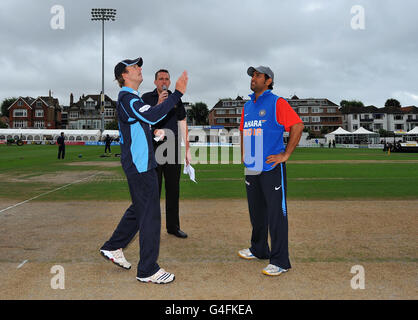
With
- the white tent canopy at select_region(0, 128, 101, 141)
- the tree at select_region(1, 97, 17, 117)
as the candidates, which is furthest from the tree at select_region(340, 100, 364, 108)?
the tree at select_region(1, 97, 17, 117)

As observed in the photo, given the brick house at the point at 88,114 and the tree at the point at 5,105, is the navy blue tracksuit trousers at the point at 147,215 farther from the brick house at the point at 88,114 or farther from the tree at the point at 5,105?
→ the tree at the point at 5,105

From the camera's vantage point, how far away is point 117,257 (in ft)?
12.6

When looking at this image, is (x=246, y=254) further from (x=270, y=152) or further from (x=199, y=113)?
(x=199, y=113)

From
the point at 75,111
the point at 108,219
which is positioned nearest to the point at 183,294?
the point at 108,219

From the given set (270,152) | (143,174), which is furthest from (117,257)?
(270,152)

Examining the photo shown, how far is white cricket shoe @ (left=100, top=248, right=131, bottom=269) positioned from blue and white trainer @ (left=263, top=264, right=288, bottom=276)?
143 centimetres

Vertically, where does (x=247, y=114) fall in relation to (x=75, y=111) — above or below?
below

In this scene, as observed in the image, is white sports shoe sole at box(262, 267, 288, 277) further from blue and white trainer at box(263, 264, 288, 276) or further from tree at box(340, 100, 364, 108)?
tree at box(340, 100, 364, 108)

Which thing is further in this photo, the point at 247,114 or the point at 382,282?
the point at 247,114

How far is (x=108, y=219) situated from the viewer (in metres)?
6.22

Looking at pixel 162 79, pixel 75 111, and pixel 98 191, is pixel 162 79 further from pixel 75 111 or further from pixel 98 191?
pixel 75 111

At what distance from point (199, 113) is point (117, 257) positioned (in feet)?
386

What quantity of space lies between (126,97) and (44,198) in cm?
620

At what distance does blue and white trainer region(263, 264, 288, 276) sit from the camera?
354 centimetres
